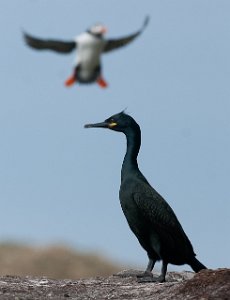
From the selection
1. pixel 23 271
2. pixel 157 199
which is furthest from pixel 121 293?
pixel 23 271

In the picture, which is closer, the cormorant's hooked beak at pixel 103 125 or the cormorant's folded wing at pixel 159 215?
the cormorant's folded wing at pixel 159 215

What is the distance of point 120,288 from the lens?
12195 mm

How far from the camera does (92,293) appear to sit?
12.1 m

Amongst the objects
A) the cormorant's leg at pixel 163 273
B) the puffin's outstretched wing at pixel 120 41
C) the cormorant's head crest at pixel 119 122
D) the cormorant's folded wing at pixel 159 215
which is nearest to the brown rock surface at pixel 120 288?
the cormorant's leg at pixel 163 273

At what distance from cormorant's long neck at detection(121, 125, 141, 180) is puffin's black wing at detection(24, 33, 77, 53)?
18.0 ft

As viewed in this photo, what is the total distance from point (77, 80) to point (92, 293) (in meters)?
5.97

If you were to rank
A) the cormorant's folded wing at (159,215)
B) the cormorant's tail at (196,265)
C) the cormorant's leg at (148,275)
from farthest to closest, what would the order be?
the cormorant's tail at (196,265), the cormorant's leg at (148,275), the cormorant's folded wing at (159,215)

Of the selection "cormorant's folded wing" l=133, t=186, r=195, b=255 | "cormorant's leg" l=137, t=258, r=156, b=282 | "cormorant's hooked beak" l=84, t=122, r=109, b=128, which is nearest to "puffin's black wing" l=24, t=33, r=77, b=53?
"cormorant's folded wing" l=133, t=186, r=195, b=255

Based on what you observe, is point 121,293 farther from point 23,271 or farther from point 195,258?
point 23,271

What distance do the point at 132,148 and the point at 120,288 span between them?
1.82 m

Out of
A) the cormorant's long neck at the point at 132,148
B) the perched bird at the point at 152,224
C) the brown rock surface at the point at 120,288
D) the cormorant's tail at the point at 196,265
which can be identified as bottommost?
the brown rock surface at the point at 120,288

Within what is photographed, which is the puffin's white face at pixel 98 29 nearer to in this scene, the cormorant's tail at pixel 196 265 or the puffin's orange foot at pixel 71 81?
the puffin's orange foot at pixel 71 81

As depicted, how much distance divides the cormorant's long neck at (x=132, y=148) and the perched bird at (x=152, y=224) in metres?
0.07

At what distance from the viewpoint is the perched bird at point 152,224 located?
40.0ft
